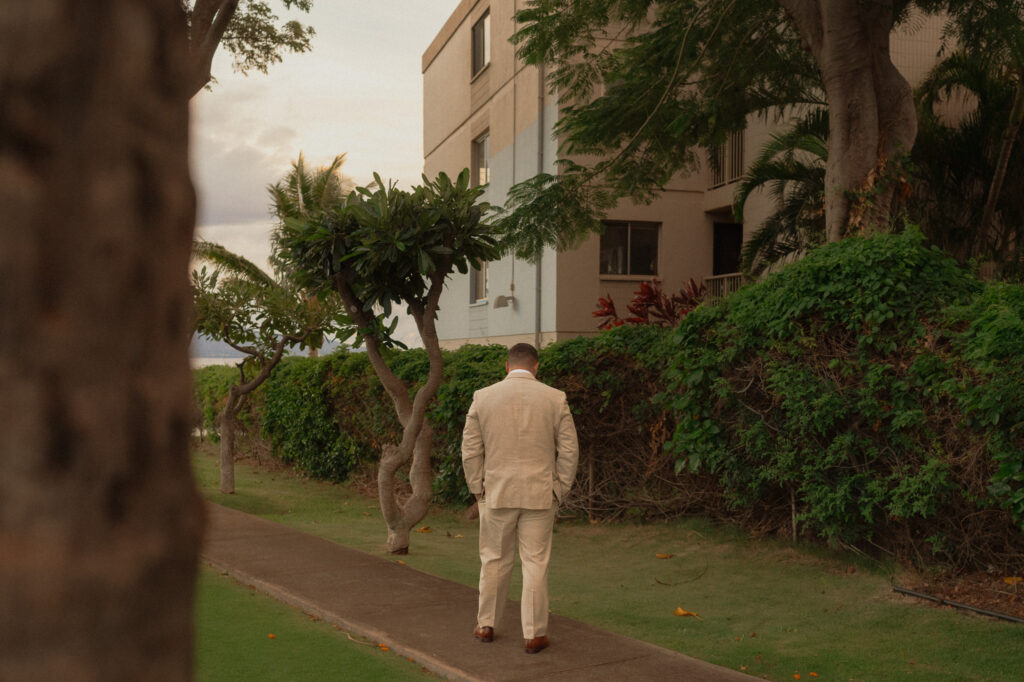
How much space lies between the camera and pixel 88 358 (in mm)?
1220

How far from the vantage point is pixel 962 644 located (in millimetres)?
6266

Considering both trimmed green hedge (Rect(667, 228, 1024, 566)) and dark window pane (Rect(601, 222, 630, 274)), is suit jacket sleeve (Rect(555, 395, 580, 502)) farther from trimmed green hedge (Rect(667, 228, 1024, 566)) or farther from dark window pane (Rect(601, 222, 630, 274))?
dark window pane (Rect(601, 222, 630, 274))

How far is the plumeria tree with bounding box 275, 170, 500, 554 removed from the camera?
9.15m

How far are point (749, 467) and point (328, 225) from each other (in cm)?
497

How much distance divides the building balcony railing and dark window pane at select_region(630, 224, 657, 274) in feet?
4.51

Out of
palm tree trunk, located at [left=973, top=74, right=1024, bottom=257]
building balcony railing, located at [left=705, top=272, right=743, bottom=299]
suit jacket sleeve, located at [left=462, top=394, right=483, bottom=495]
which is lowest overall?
suit jacket sleeve, located at [left=462, top=394, right=483, bottom=495]

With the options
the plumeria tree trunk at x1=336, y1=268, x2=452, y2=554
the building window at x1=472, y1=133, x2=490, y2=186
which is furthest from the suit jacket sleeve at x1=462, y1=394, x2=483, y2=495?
the building window at x1=472, y1=133, x2=490, y2=186

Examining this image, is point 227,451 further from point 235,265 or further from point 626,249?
point 235,265

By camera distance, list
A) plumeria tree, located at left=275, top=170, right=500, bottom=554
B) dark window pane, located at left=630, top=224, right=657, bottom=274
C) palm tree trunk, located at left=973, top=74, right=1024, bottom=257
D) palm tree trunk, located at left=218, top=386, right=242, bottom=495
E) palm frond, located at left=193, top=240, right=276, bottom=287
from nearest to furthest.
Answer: plumeria tree, located at left=275, top=170, right=500, bottom=554
palm tree trunk, located at left=218, top=386, right=242, bottom=495
palm tree trunk, located at left=973, top=74, right=1024, bottom=257
dark window pane, located at left=630, top=224, right=657, bottom=274
palm frond, located at left=193, top=240, right=276, bottom=287

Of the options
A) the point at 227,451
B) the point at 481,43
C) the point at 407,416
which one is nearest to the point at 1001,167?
the point at 407,416

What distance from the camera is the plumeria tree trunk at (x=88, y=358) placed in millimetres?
1188

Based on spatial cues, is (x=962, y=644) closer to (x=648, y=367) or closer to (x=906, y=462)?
(x=906, y=462)

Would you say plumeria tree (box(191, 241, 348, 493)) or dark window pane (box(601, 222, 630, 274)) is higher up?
dark window pane (box(601, 222, 630, 274))

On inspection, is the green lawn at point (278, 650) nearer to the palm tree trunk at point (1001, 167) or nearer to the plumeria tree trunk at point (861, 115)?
the plumeria tree trunk at point (861, 115)
